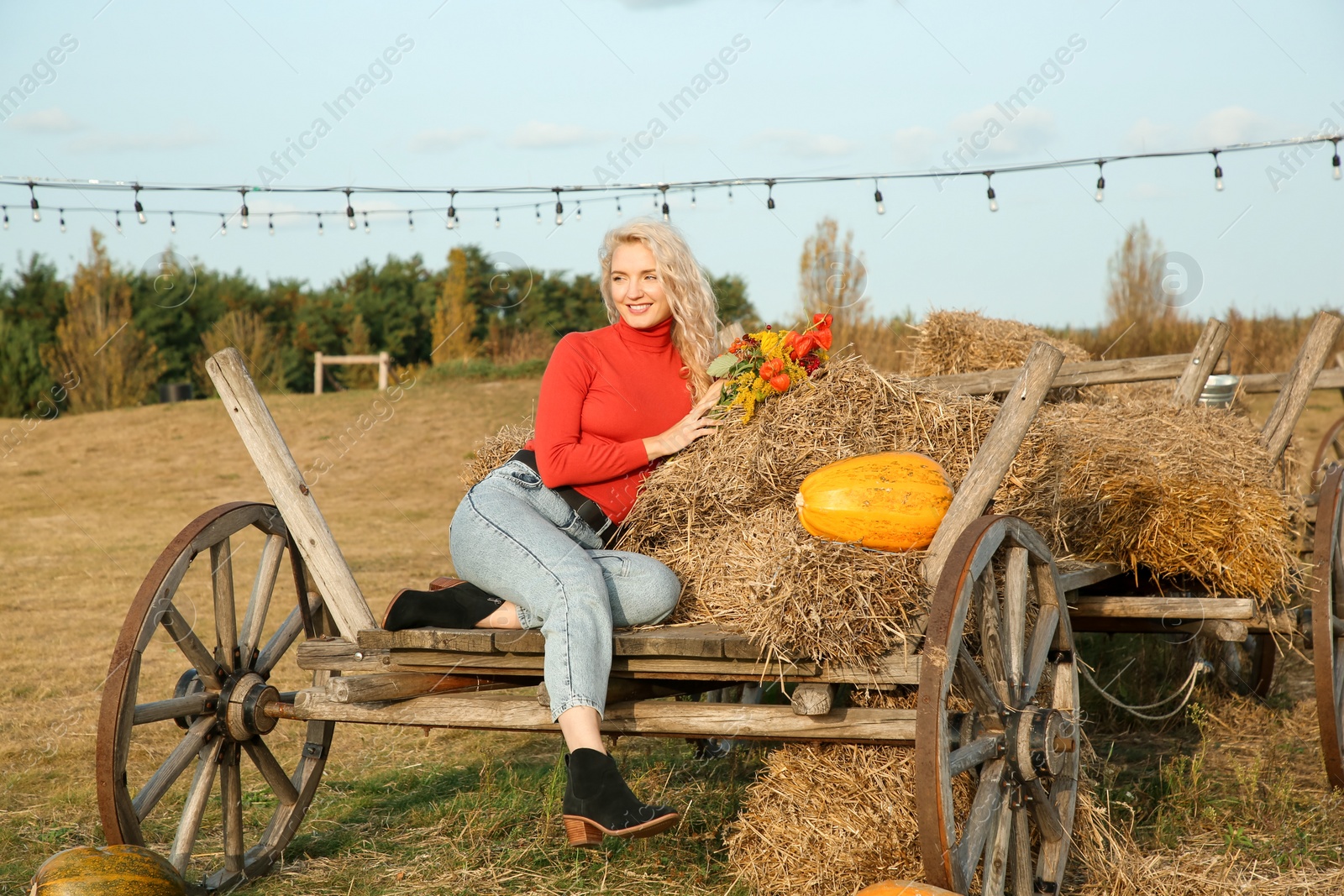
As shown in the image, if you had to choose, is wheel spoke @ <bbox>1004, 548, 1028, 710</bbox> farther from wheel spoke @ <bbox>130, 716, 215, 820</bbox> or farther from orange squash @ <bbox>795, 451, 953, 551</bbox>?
wheel spoke @ <bbox>130, 716, 215, 820</bbox>

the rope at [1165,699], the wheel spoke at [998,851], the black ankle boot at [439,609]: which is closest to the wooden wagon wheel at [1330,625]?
the rope at [1165,699]

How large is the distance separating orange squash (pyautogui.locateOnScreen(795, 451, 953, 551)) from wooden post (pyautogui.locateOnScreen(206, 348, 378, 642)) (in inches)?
57.2

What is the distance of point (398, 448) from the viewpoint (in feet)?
58.4

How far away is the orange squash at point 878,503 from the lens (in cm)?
307

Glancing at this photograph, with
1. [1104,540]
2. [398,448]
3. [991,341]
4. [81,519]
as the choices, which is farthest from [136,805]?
[398,448]

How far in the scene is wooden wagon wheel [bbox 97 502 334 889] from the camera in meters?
3.35

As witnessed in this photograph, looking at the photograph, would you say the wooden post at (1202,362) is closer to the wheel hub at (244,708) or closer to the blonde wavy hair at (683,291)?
the blonde wavy hair at (683,291)

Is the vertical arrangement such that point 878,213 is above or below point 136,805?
above

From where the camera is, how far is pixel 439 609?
3.29 m

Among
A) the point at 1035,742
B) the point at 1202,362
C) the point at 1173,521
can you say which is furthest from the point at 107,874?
the point at 1202,362

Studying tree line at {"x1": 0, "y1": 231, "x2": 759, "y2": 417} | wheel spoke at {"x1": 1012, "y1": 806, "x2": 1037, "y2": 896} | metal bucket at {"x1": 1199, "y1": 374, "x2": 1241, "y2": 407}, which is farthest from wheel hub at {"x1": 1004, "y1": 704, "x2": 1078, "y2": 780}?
tree line at {"x1": 0, "y1": 231, "x2": 759, "y2": 417}

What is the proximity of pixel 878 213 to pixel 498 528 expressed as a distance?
4.56 metres

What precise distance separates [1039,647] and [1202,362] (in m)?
2.96

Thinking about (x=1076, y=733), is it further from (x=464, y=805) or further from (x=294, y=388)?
(x=294, y=388)
